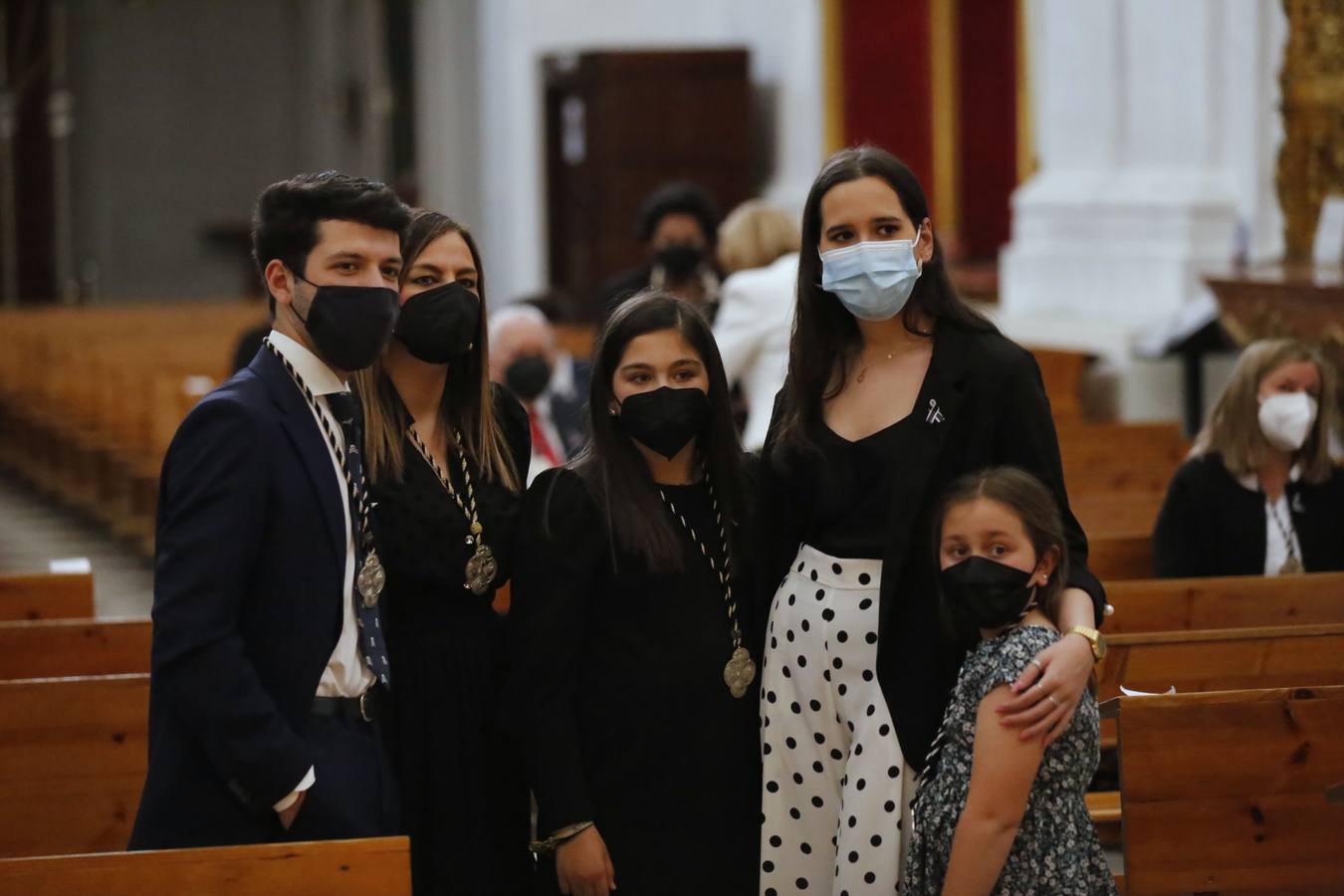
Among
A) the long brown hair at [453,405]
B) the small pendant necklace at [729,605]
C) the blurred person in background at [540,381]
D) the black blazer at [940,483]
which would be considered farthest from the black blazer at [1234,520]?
the long brown hair at [453,405]

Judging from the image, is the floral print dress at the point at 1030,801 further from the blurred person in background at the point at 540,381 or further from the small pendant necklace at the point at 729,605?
the blurred person in background at the point at 540,381

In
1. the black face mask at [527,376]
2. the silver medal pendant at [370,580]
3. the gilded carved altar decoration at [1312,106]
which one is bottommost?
the silver medal pendant at [370,580]

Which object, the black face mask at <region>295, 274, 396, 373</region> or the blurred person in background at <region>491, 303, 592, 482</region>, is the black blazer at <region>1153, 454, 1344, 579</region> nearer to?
the blurred person in background at <region>491, 303, 592, 482</region>

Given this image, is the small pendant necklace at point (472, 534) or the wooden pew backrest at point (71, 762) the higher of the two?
the small pendant necklace at point (472, 534)

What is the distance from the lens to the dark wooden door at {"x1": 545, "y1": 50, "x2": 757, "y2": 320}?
13383 mm

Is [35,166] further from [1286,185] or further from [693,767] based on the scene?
[693,767]

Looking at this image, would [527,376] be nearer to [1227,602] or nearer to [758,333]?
[758,333]

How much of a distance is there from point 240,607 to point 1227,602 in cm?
226

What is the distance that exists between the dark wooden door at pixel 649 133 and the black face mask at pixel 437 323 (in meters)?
10.5

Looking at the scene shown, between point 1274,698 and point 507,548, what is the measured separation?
126cm

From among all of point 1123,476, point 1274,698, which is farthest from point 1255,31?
point 1274,698

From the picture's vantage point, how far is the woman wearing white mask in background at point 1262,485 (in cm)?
421

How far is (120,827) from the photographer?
3473 millimetres

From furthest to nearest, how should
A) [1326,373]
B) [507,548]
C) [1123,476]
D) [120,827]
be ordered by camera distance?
[1123,476], [1326,373], [120,827], [507,548]
